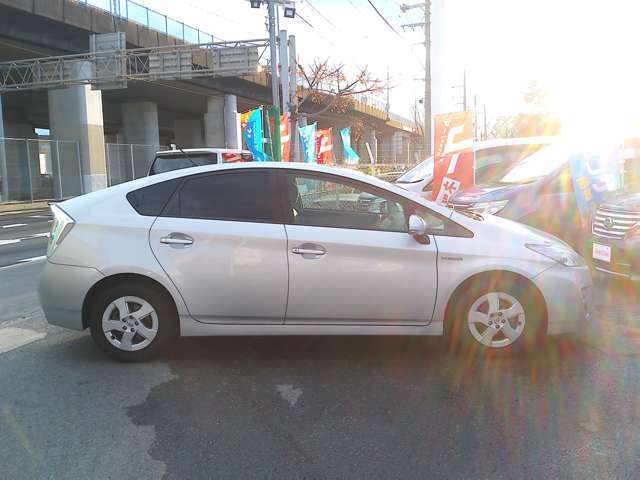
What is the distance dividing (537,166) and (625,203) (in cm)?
163

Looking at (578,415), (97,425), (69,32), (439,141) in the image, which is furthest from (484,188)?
(69,32)

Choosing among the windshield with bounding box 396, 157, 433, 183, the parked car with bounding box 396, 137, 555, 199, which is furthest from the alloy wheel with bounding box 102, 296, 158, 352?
the windshield with bounding box 396, 157, 433, 183

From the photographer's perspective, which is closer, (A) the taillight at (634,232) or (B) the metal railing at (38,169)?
(A) the taillight at (634,232)

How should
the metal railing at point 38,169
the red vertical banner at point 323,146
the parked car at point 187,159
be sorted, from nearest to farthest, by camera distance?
the parked car at point 187,159, the metal railing at point 38,169, the red vertical banner at point 323,146

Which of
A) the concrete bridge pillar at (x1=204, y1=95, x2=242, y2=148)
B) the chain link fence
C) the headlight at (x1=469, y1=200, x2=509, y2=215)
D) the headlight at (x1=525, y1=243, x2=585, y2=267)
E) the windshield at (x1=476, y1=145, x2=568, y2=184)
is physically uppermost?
the concrete bridge pillar at (x1=204, y1=95, x2=242, y2=148)

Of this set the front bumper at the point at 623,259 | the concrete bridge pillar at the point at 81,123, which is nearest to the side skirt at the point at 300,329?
the front bumper at the point at 623,259

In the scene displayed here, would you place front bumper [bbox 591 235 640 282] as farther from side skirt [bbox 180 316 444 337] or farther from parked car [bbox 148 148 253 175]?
parked car [bbox 148 148 253 175]

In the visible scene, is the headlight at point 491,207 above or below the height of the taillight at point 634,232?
above

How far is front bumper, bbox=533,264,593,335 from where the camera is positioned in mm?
4070

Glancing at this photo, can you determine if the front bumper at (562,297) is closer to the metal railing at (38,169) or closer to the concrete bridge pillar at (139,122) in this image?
the metal railing at (38,169)

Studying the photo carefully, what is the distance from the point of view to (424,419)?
3309 mm

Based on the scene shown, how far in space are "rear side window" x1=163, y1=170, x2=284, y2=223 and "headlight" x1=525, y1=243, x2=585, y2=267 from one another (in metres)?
1.92

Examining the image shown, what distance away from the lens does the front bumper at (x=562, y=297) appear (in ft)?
13.4

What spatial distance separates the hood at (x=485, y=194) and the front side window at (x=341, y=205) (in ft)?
10.1
